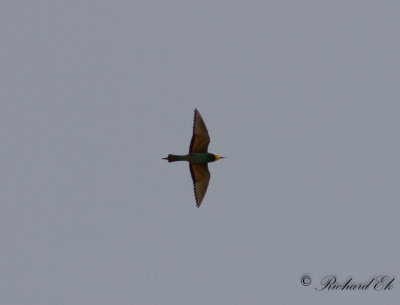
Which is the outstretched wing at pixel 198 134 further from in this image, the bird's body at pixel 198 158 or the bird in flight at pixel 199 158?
the bird's body at pixel 198 158

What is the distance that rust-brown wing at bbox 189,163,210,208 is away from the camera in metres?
21.3

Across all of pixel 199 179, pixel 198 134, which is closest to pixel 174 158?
pixel 198 134

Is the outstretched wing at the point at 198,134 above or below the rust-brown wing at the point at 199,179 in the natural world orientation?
above

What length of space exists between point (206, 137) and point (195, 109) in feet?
2.35

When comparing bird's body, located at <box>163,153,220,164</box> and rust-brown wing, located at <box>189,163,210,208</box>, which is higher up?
bird's body, located at <box>163,153,220,164</box>

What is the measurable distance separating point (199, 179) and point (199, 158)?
60 centimetres

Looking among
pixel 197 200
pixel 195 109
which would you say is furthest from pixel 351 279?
pixel 195 109

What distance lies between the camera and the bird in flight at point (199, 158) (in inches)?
827

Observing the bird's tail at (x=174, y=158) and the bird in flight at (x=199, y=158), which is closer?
the bird's tail at (x=174, y=158)

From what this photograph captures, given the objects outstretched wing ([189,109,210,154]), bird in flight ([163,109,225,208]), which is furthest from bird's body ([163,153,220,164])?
outstretched wing ([189,109,210,154])

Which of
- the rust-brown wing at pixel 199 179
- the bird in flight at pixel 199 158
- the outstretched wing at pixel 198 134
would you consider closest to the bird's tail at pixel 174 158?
the bird in flight at pixel 199 158

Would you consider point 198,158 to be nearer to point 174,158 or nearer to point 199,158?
point 199,158

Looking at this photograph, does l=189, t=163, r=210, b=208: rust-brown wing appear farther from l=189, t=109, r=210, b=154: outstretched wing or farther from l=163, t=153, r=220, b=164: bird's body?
l=189, t=109, r=210, b=154: outstretched wing

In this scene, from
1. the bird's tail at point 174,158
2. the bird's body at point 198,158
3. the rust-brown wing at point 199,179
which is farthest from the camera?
the rust-brown wing at point 199,179
